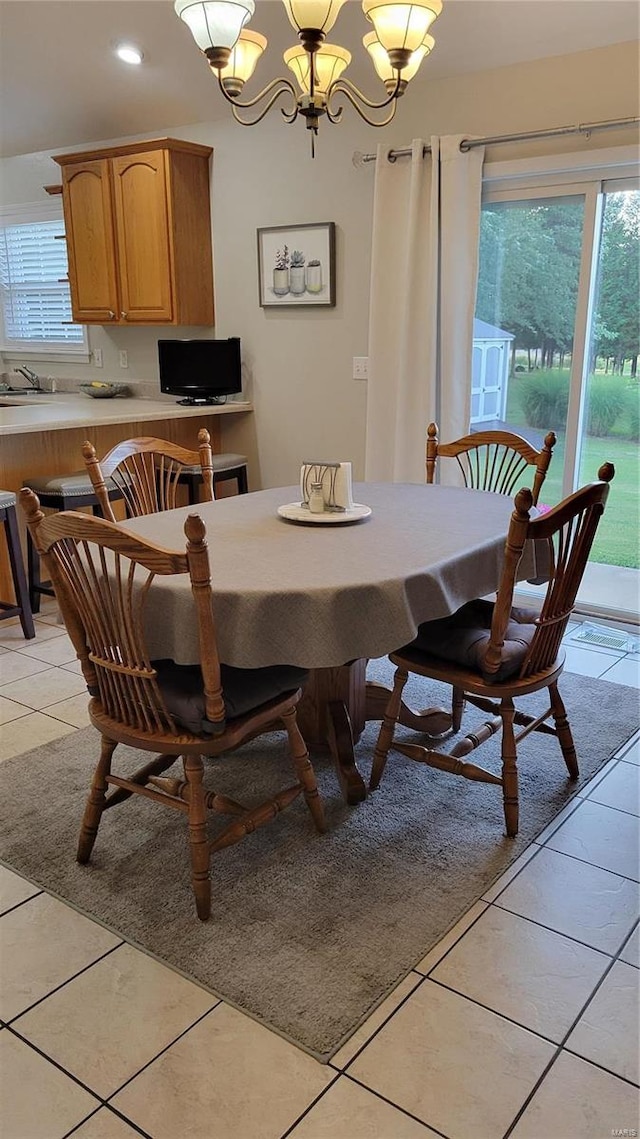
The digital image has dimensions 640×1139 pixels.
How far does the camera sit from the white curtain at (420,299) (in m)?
3.71

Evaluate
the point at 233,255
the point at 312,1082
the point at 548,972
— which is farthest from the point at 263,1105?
the point at 233,255

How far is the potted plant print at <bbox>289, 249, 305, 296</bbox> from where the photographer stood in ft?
14.4

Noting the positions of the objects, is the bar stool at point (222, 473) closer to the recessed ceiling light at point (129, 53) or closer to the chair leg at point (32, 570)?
the chair leg at point (32, 570)

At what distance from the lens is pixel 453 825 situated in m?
2.29

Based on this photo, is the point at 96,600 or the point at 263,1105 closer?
the point at 263,1105

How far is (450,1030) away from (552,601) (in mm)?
1007

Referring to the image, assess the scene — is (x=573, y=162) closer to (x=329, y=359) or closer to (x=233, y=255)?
(x=329, y=359)

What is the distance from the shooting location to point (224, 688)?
1921 millimetres

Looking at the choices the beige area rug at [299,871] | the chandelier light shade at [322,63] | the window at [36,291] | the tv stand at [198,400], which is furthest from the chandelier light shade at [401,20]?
the window at [36,291]

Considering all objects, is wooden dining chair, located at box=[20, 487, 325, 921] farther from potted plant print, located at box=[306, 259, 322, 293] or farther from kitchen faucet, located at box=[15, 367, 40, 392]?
kitchen faucet, located at box=[15, 367, 40, 392]

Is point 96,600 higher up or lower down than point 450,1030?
higher up

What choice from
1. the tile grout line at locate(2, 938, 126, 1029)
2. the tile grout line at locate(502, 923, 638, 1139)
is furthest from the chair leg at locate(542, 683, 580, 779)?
the tile grout line at locate(2, 938, 126, 1029)

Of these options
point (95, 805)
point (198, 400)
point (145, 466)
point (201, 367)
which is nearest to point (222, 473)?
point (198, 400)

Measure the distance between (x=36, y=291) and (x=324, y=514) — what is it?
15.4 ft
